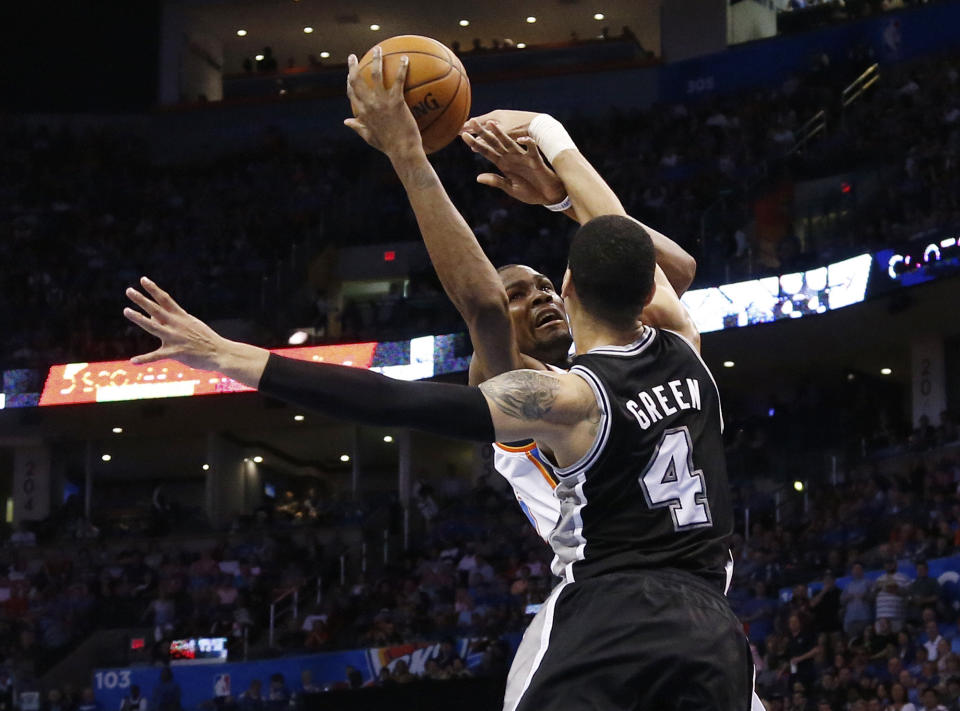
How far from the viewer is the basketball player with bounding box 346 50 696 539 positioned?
3889 millimetres

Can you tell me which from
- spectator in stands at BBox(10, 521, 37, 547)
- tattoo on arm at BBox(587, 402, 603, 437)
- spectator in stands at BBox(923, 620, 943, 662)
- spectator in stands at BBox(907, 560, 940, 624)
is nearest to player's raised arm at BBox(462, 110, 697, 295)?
tattoo on arm at BBox(587, 402, 603, 437)

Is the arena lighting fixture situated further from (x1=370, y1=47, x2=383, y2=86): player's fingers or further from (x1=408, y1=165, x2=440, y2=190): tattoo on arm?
(x1=408, y1=165, x2=440, y2=190): tattoo on arm

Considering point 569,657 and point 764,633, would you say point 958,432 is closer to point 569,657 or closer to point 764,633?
point 764,633

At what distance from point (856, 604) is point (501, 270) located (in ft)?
34.8

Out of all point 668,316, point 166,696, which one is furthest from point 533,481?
point 166,696

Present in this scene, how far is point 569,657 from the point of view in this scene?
320 centimetres

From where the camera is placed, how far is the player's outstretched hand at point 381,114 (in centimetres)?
400

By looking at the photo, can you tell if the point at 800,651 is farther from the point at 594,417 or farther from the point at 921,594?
the point at 594,417

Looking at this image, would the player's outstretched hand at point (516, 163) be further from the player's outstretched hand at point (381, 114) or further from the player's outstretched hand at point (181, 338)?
the player's outstretched hand at point (181, 338)

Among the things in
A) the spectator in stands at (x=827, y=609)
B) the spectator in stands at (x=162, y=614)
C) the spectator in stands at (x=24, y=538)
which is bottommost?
the spectator in stands at (x=162, y=614)

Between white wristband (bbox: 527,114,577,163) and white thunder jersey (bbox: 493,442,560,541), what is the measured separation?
1109mm

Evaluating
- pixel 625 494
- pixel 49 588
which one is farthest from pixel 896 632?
pixel 49 588

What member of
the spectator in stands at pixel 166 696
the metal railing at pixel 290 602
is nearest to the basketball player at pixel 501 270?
the spectator in stands at pixel 166 696

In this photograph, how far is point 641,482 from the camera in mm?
3303
